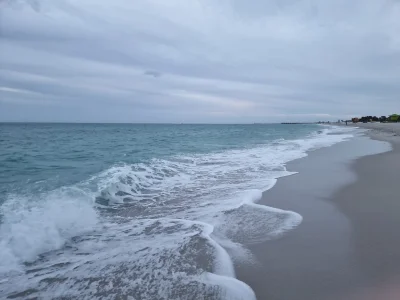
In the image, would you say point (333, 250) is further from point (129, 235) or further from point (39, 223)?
point (39, 223)

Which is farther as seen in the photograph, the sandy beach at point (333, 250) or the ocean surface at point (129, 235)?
the ocean surface at point (129, 235)

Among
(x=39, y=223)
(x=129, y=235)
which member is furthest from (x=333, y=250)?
(x=39, y=223)

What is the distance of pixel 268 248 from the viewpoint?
4551mm

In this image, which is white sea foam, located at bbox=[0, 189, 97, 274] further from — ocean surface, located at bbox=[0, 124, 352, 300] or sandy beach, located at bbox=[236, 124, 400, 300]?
sandy beach, located at bbox=[236, 124, 400, 300]

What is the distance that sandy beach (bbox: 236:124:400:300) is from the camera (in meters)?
3.40

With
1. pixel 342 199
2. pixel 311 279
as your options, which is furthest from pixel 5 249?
pixel 342 199

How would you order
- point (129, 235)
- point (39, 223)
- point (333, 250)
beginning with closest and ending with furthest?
point (333, 250), point (129, 235), point (39, 223)

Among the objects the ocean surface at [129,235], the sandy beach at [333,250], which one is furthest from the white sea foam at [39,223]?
the sandy beach at [333,250]

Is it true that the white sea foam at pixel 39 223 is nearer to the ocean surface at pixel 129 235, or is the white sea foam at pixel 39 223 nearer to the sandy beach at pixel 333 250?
the ocean surface at pixel 129 235

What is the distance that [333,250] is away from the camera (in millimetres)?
4398

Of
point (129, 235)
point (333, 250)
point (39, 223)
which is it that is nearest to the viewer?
point (333, 250)

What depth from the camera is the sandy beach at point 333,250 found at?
134 inches

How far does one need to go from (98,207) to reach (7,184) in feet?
14.0

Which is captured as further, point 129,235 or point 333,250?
point 129,235
